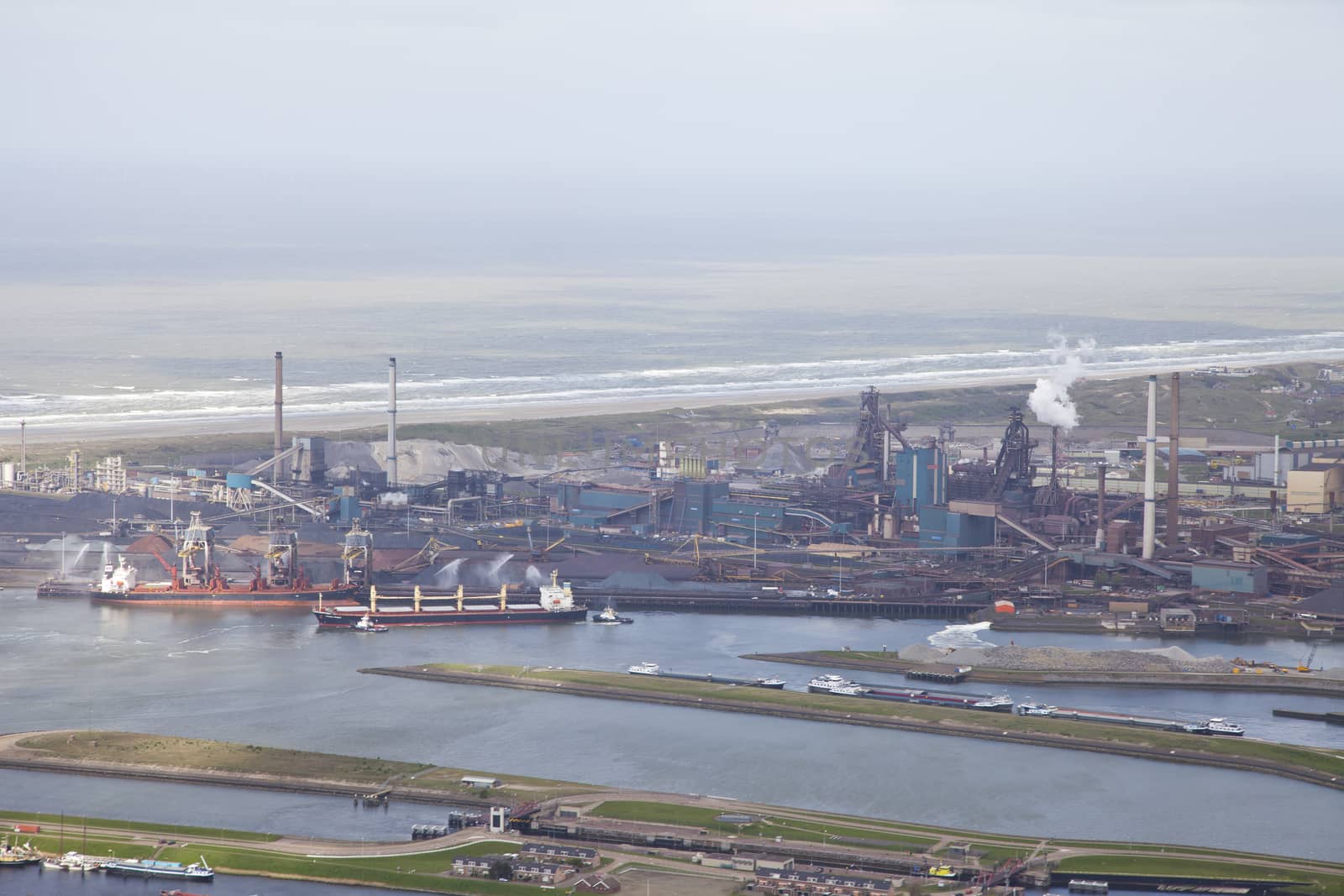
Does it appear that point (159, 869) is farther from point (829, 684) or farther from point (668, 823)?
point (829, 684)

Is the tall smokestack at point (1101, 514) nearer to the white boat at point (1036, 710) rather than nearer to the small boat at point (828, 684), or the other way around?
the small boat at point (828, 684)

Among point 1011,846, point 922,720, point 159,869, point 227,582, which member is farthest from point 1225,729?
point 227,582

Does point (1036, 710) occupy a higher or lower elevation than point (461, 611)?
lower

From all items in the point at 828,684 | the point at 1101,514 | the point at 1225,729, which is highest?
the point at 1101,514

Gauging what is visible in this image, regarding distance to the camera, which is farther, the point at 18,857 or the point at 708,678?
the point at 708,678

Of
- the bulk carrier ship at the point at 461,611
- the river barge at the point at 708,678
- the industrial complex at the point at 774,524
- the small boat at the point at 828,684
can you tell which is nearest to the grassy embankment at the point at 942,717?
the river barge at the point at 708,678

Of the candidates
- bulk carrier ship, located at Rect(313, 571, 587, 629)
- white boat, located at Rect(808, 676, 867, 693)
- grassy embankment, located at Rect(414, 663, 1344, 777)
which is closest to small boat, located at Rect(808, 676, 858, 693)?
white boat, located at Rect(808, 676, 867, 693)
